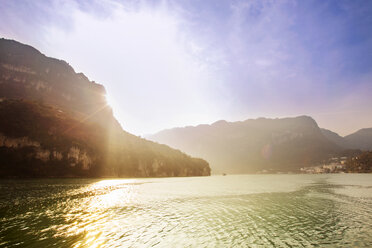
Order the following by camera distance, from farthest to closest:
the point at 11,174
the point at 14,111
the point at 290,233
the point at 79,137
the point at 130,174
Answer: the point at 130,174 < the point at 79,137 < the point at 14,111 < the point at 11,174 < the point at 290,233

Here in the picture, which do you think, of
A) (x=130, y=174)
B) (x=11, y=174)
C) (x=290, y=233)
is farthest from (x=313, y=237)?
(x=130, y=174)

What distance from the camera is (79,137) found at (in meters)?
132

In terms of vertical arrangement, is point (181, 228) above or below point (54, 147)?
below

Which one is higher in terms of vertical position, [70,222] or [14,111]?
[14,111]

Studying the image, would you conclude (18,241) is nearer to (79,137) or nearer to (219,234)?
(219,234)

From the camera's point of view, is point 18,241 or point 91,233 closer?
point 18,241

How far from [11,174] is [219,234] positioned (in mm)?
121906

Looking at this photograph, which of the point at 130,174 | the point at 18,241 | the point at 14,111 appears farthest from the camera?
the point at 130,174

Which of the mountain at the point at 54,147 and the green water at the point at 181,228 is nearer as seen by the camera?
the green water at the point at 181,228

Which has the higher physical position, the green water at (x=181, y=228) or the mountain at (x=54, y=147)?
the mountain at (x=54, y=147)

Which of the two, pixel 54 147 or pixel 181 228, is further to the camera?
pixel 54 147

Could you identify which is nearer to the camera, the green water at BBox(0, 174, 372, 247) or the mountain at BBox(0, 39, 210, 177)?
the green water at BBox(0, 174, 372, 247)

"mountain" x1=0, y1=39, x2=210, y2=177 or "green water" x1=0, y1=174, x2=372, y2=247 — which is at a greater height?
"mountain" x1=0, y1=39, x2=210, y2=177

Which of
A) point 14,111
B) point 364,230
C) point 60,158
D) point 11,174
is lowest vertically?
point 364,230
